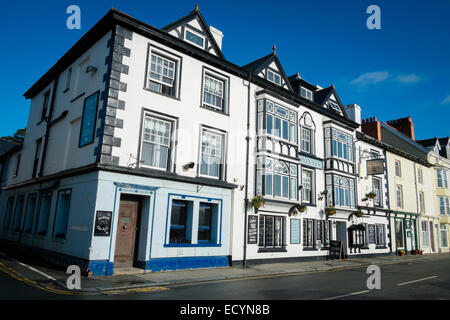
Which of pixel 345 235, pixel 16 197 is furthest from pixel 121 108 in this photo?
pixel 345 235

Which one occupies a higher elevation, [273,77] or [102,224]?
[273,77]

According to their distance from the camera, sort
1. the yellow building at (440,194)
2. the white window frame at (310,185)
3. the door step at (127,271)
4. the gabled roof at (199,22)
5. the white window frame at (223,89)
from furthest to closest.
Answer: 1. the yellow building at (440,194)
2. the white window frame at (310,185)
3. the white window frame at (223,89)
4. the gabled roof at (199,22)
5. the door step at (127,271)

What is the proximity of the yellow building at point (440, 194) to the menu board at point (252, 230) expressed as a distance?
93.7ft

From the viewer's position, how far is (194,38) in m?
16.2

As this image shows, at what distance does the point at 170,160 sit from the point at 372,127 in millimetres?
24311

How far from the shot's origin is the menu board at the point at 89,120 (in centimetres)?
1322

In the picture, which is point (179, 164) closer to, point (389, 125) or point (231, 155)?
point (231, 155)

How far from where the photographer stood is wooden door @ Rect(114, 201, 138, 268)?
12.8 meters

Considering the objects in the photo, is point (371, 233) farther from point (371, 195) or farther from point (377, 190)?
point (377, 190)

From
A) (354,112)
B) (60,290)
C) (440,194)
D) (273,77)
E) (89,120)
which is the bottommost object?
(60,290)

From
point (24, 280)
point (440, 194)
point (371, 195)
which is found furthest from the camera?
→ point (440, 194)

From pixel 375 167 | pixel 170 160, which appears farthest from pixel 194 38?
pixel 375 167

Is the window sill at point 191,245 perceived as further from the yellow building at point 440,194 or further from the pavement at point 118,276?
the yellow building at point 440,194

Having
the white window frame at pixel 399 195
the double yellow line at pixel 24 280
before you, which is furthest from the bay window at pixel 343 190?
the double yellow line at pixel 24 280
